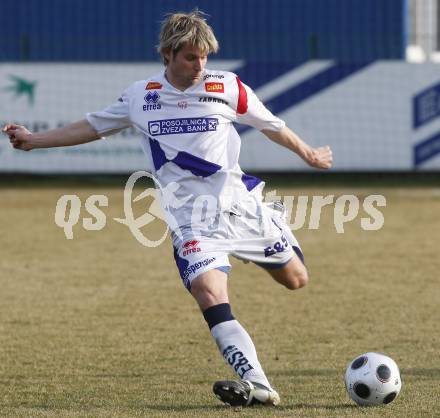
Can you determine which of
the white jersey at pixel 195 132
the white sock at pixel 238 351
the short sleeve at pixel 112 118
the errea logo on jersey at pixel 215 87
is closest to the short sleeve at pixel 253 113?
the white jersey at pixel 195 132

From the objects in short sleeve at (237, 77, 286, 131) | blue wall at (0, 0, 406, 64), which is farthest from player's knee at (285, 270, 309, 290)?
blue wall at (0, 0, 406, 64)

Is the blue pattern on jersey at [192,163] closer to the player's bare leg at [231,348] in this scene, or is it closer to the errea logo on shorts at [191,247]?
the errea logo on shorts at [191,247]

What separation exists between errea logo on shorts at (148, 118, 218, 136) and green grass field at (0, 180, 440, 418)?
5.18 feet

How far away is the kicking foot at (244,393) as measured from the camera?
6.28 m

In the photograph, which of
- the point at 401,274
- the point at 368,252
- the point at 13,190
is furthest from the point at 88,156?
the point at 401,274

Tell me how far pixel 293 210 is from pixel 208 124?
12.1 metres

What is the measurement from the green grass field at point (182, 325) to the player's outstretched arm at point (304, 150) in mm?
1386

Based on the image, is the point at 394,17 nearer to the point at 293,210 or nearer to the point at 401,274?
the point at 293,210

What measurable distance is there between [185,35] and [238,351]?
180cm

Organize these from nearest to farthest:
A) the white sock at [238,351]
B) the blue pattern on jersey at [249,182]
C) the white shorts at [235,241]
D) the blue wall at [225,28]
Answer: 1. the white sock at [238,351]
2. the white shorts at [235,241]
3. the blue pattern on jersey at [249,182]
4. the blue wall at [225,28]

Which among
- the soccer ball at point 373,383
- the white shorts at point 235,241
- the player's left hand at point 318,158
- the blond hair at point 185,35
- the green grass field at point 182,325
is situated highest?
the blond hair at point 185,35

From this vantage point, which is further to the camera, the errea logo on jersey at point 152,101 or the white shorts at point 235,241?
the errea logo on jersey at point 152,101

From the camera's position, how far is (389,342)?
28.8 feet

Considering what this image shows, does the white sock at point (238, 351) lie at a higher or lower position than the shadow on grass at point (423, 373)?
higher
